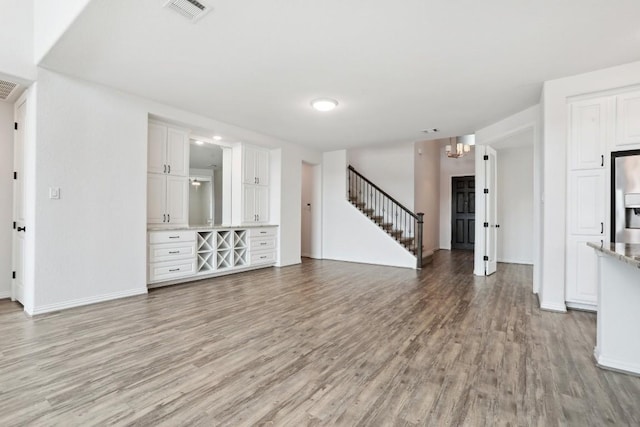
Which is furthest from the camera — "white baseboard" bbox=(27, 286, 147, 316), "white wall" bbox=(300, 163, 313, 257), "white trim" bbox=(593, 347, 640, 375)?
"white wall" bbox=(300, 163, 313, 257)

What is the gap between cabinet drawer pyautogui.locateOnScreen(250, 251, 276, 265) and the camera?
19.4ft

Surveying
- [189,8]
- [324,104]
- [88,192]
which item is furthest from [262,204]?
[189,8]

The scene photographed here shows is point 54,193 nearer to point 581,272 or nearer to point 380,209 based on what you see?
point 581,272

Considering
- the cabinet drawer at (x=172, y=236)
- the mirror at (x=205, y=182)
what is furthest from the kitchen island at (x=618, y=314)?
the mirror at (x=205, y=182)

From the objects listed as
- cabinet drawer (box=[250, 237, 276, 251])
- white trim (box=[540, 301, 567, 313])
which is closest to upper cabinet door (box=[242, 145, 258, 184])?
cabinet drawer (box=[250, 237, 276, 251])

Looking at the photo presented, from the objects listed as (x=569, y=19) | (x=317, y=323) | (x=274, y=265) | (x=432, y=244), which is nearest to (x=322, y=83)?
(x=569, y=19)

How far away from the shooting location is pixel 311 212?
7.96 metres

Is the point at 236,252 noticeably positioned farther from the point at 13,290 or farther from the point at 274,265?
the point at 13,290

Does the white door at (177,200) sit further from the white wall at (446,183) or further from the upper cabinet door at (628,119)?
the white wall at (446,183)

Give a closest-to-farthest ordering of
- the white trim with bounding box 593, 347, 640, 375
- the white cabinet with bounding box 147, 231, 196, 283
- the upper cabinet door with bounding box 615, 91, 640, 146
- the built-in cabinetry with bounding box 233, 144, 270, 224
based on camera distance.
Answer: the white trim with bounding box 593, 347, 640, 375, the upper cabinet door with bounding box 615, 91, 640, 146, the white cabinet with bounding box 147, 231, 196, 283, the built-in cabinetry with bounding box 233, 144, 270, 224

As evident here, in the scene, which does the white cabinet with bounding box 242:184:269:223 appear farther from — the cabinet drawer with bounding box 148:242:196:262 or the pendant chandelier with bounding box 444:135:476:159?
the pendant chandelier with bounding box 444:135:476:159

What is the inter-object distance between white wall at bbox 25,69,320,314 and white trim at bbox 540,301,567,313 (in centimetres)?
494

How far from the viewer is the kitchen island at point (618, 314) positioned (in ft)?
6.88

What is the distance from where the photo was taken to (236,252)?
5.68 meters
